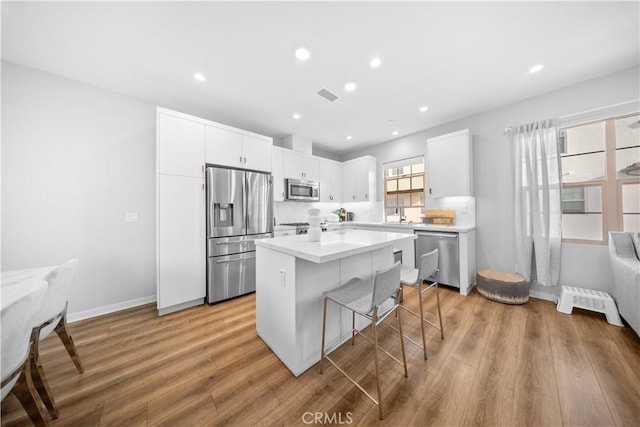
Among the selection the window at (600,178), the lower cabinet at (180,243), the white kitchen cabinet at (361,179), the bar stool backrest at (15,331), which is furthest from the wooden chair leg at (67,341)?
the window at (600,178)

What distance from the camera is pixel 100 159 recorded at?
2477 millimetres

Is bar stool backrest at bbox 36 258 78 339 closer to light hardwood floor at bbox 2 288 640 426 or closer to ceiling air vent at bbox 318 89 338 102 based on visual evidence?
light hardwood floor at bbox 2 288 640 426

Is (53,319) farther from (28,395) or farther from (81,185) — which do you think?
(81,185)

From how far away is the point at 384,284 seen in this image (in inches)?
49.1

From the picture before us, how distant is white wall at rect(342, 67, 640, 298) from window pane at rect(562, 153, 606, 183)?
0.56m

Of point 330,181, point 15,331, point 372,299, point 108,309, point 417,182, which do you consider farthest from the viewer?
point 330,181

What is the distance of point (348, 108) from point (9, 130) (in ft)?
12.3

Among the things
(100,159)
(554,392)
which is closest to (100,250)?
(100,159)

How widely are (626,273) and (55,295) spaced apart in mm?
4700

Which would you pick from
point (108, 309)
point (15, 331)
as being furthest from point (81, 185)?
point (15, 331)

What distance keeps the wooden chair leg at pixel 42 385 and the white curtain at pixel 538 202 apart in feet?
15.1

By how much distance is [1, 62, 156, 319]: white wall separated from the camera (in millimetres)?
2088

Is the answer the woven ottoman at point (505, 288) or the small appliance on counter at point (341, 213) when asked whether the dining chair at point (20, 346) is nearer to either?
the woven ottoman at point (505, 288)

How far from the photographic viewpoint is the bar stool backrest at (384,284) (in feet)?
3.91
